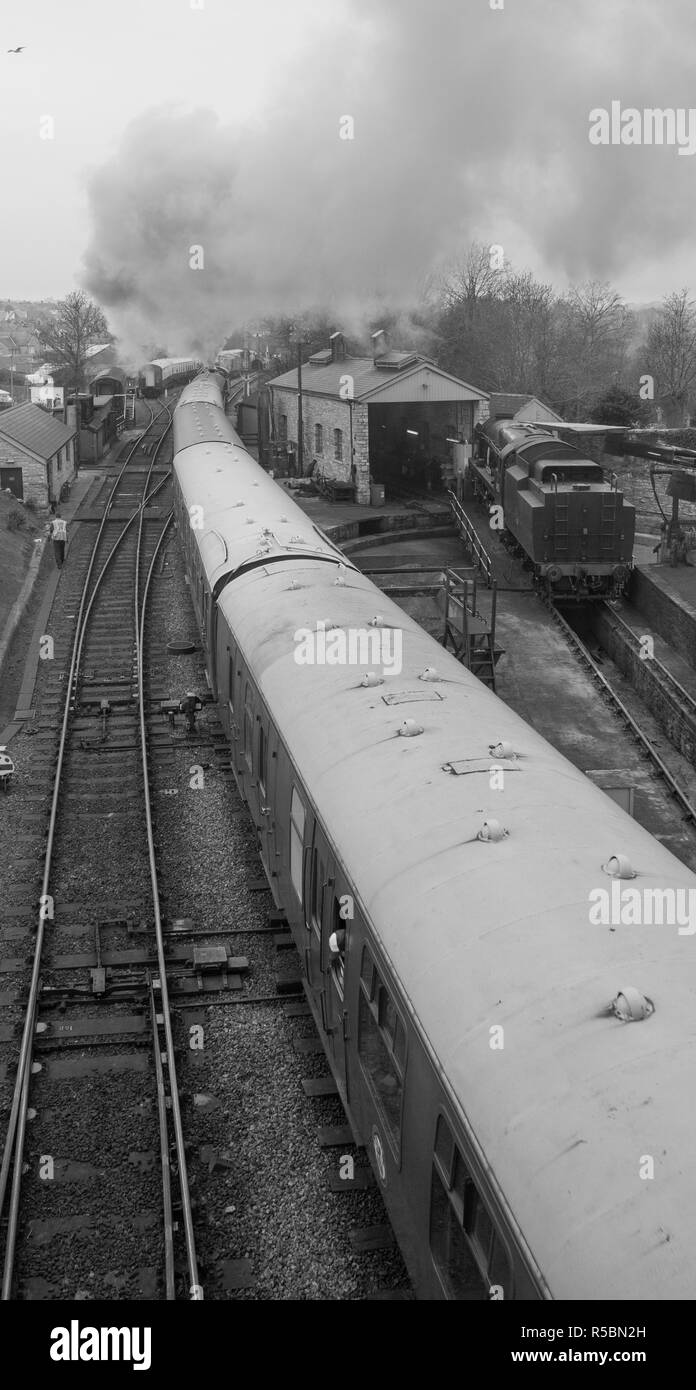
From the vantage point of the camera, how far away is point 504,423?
104ft

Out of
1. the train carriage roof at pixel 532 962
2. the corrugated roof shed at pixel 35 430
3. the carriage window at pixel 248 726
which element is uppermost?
the corrugated roof shed at pixel 35 430

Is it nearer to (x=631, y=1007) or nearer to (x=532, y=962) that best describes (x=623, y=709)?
(x=532, y=962)

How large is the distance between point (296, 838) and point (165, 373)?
60.8 meters

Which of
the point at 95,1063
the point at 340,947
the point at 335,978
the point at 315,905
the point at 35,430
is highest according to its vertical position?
the point at 35,430

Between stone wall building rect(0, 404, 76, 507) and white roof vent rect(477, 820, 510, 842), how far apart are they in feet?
88.4

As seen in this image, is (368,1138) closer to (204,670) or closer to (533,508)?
(204,670)

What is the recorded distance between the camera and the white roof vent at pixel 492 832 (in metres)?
5.89

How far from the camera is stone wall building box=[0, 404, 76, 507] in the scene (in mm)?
30422

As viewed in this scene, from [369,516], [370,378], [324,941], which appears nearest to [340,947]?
[324,941]

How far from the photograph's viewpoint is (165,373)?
64.9 meters

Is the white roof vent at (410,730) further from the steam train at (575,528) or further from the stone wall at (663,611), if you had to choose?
the steam train at (575,528)

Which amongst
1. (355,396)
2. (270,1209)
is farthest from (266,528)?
(355,396)

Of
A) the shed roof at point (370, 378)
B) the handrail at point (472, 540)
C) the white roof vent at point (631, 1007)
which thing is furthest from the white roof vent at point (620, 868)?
the shed roof at point (370, 378)

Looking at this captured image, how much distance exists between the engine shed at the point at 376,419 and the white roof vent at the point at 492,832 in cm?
2751
